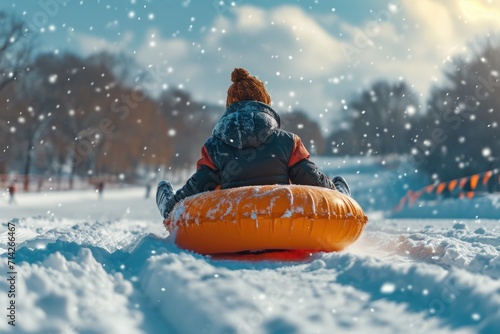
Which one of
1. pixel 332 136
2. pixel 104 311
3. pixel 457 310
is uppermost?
pixel 332 136

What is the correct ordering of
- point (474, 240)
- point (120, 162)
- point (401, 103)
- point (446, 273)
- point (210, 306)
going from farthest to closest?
1. point (401, 103)
2. point (120, 162)
3. point (474, 240)
4. point (446, 273)
5. point (210, 306)

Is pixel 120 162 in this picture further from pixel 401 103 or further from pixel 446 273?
pixel 446 273

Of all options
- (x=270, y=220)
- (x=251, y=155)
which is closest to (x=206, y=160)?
(x=251, y=155)

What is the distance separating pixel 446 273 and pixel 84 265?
2255mm

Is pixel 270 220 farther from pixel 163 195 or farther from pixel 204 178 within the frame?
pixel 163 195

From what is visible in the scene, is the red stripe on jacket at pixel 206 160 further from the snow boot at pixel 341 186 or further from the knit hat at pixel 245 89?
the snow boot at pixel 341 186

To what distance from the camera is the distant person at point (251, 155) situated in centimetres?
545

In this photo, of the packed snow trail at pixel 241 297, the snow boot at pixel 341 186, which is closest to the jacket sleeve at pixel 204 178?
the snow boot at pixel 341 186

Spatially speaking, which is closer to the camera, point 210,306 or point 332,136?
point 210,306

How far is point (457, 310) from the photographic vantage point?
2.75 meters

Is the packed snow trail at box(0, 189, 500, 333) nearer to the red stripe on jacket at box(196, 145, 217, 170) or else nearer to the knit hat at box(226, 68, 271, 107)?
the red stripe on jacket at box(196, 145, 217, 170)

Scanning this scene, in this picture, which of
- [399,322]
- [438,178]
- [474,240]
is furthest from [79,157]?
[399,322]

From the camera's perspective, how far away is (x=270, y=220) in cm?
478

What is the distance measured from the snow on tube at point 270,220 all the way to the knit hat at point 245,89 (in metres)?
1.41
